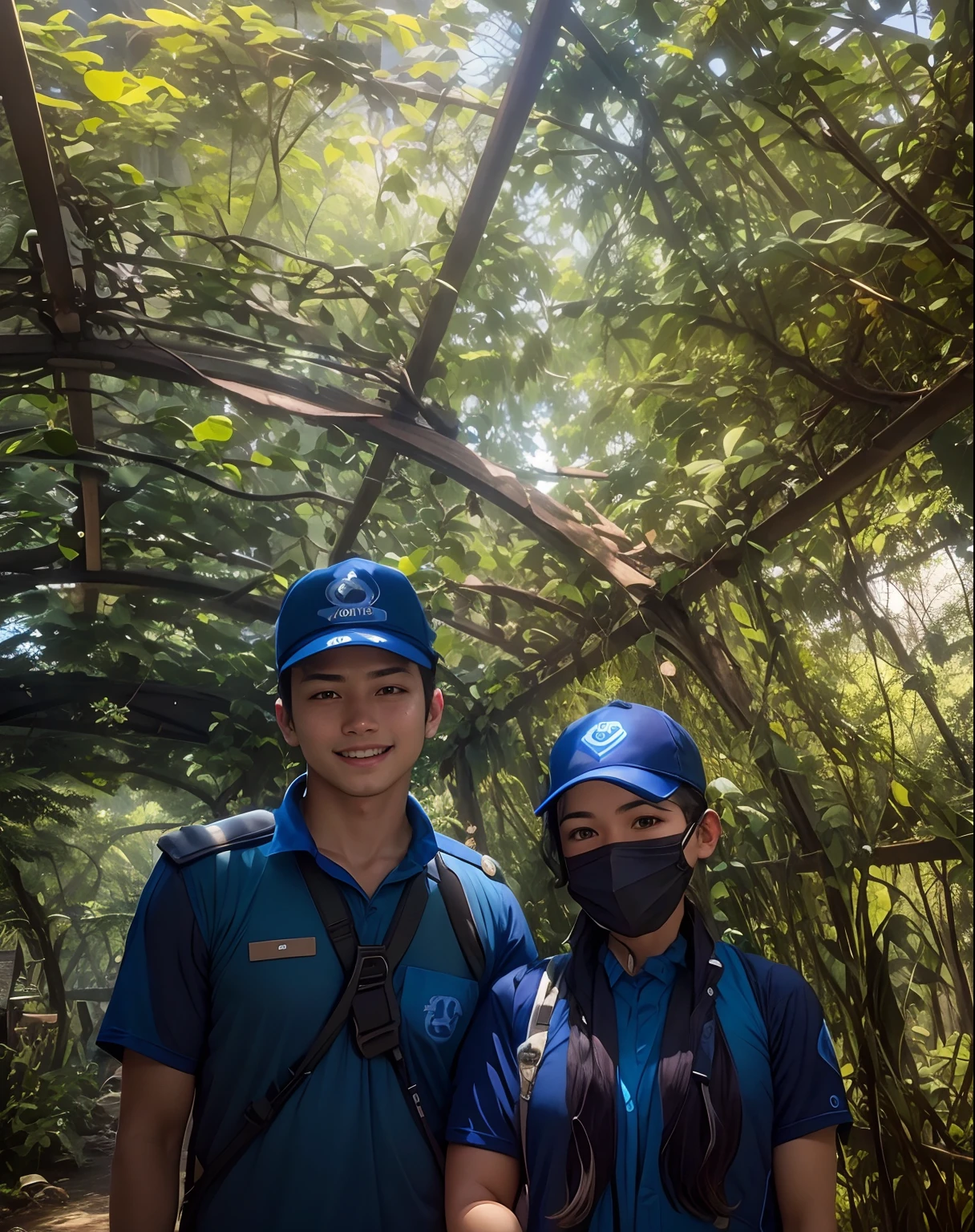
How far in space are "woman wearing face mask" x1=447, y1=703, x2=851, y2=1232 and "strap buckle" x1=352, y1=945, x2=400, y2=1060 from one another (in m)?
0.12

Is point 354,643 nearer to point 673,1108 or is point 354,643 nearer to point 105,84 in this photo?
point 673,1108

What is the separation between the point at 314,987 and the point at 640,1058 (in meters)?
0.50

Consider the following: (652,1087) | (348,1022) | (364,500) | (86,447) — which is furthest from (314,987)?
(86,447)

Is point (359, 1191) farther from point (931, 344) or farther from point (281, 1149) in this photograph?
point (931, 344)

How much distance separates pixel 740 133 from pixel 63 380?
8.01ft

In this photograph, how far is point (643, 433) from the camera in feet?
10.4

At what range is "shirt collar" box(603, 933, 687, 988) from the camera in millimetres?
1537

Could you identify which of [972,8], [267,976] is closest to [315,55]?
[972,8]

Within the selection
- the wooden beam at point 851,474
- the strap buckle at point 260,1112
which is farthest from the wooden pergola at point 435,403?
the strap buckle at point 260,1112

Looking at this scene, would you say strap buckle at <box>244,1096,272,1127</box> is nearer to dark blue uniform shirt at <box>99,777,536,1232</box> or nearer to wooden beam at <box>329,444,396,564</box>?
dark blue uniform shirt at <box>99,777,536,1232</box>

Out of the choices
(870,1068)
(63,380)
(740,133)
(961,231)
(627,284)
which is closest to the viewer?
(961,231)

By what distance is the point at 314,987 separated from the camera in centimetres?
158

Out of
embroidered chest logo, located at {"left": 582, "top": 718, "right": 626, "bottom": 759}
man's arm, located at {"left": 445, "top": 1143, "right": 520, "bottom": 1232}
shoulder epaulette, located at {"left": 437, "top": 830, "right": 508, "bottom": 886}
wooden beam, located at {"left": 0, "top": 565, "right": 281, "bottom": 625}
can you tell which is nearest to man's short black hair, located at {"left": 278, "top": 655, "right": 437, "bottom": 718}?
shoulder epaulette, located at {"left": 437, "top": 830, "right": 508, "bottom": 886}

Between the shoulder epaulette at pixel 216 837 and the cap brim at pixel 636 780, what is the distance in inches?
20.6
